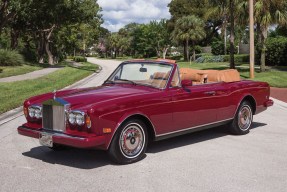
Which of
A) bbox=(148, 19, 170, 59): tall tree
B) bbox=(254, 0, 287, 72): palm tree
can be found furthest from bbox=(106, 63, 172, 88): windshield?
bbox=(148, 19, 170, 59): tall tree

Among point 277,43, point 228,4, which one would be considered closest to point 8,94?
point 228,4

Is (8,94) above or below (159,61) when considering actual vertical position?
below

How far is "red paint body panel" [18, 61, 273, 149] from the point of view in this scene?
18.5 ft

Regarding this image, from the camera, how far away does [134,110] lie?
598cm

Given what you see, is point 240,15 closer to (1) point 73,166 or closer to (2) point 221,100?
(2) point 221,100

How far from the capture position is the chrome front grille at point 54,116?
5.80 m

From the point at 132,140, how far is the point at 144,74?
1358 millimetres

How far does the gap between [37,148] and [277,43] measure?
1146 inches

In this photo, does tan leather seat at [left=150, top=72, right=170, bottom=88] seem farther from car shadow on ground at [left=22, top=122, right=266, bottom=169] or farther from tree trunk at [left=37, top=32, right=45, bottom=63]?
tree trunk at [left=37, top=32, right=45, bottom=63]

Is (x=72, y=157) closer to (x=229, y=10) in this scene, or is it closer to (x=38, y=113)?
(x=38, y=113)

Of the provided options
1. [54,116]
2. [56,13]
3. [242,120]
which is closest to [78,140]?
[54,116]

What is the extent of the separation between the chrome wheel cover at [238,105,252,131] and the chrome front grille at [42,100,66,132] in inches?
148

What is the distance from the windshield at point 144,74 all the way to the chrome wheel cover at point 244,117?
2.09 m

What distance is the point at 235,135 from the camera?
8148 millimetres
